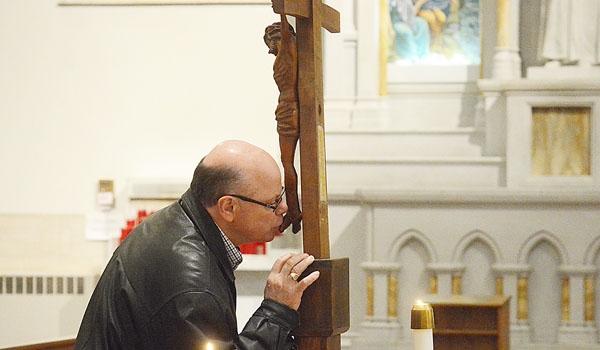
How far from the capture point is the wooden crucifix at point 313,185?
2.40m

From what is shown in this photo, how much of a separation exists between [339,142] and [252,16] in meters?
1.51

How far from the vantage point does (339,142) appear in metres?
6.21

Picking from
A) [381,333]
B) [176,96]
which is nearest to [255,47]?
[176,96]

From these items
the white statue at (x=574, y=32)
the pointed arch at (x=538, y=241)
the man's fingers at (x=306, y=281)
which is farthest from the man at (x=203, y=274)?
the white statue at (x=574, y=32)

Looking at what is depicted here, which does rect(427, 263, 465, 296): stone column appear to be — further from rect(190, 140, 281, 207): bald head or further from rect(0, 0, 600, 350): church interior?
rect(190, 140, 281, 207): bald head

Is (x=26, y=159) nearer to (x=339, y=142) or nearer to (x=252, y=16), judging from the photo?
(x=252, y=16)

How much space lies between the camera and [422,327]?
142 centimetres

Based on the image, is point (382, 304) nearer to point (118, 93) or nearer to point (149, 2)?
point (118, 93)

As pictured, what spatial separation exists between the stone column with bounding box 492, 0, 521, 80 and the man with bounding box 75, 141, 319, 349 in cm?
400

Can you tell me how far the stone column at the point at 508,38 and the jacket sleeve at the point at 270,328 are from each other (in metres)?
4.17

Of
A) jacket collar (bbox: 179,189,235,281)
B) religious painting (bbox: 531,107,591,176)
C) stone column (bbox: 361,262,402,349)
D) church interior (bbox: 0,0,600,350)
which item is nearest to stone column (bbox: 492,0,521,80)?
church interior (bbox: 0,0,600,350)

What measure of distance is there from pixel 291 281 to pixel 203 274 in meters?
0.21

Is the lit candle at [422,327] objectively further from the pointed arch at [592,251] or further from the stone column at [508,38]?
the stone column at [508,38]

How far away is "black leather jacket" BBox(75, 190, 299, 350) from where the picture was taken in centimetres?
226
